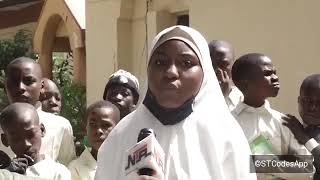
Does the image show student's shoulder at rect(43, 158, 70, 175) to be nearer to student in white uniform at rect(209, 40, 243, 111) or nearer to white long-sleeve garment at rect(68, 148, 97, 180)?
white long-sleeve garment at rect(68, 148, 97, 180)

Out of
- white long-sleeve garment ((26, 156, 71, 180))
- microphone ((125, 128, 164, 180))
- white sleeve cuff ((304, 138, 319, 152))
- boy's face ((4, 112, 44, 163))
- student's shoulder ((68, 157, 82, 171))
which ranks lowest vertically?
student's shoulder ((68, 157, 82, 171))

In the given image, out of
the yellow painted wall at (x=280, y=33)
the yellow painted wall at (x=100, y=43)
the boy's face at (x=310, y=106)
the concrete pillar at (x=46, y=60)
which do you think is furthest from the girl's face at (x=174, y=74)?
the concrete pillar at (x=46, y=60)

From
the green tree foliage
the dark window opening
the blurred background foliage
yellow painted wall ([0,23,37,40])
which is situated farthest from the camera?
yellow painted wall ([0,23,37,40])

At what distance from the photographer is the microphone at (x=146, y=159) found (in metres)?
2.21

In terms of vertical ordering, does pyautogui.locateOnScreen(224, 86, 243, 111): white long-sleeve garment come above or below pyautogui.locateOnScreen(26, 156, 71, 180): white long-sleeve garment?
above

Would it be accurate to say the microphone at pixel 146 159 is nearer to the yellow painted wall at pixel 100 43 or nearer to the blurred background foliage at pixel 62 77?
the blurred background foliage at pixel 62 77

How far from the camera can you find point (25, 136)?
3.55 meters

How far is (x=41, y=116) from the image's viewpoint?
13.7ft

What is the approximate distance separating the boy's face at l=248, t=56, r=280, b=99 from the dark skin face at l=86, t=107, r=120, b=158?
2.77 feet

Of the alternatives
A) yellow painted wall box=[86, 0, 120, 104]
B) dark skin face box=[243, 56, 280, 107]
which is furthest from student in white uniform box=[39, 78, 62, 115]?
yellow painted wall box=[86, 0, 120, 104]

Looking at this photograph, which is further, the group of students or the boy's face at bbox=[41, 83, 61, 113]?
the boy's face at bbox=[41, 83, 61, 113]

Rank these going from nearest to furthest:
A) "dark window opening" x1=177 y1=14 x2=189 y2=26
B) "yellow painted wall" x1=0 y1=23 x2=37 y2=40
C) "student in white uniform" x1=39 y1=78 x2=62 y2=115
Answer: "student in white uniform" x1=39 y1=78 x2=62 y2=115 → "dark window opening" x1=177 y1=14 x2=189 y2=26 → "yellow painted wall" x1=0 y1=23 x2=37 y2=40

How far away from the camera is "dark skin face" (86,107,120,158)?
3.97 m

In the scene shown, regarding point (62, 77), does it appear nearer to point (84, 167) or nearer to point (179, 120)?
point (84, 167)
